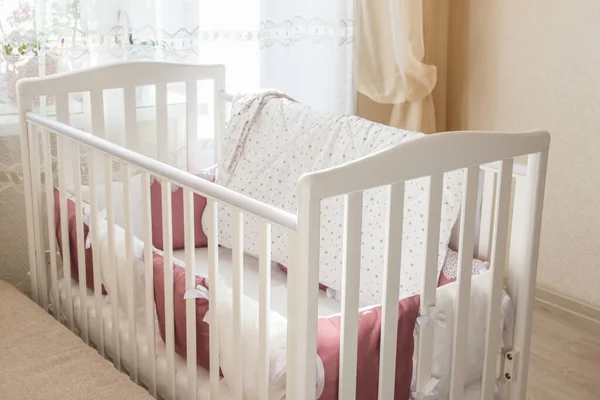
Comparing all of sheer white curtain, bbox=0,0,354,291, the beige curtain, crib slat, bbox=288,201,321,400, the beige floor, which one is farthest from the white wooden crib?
the beige curtain

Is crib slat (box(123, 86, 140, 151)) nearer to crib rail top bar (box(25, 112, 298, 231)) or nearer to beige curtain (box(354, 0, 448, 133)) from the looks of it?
crib rail top bar (box(25, 112, 298, 231))

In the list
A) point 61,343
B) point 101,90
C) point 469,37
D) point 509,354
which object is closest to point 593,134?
point 469,37

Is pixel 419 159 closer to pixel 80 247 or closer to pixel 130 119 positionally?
pixel 80 247

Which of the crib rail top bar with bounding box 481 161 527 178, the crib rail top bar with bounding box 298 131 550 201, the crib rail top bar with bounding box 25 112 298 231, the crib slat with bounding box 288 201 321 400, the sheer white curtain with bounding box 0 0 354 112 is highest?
the sheer white curtain with bounding box 0 0 354 112

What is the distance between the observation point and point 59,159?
210 cm

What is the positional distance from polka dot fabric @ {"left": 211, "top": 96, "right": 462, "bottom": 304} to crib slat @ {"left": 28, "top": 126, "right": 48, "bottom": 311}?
1.69ft

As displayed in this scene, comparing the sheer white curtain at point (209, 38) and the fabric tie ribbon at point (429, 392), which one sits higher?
the sheer white curtain at point (209, 38)

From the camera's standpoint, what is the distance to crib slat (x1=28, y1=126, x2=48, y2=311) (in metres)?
2.23

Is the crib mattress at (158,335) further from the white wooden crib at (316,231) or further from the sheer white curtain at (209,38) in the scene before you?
the sheer white curtain at (209,38)

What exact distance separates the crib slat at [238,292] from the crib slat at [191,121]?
1000mm

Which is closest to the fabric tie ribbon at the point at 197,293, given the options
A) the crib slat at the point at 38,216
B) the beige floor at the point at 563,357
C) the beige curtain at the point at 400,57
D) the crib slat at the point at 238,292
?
the crib slat at the point at 238,292

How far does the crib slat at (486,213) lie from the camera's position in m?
1.89

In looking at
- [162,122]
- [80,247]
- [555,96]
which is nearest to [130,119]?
[162,122]

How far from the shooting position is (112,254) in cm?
197
